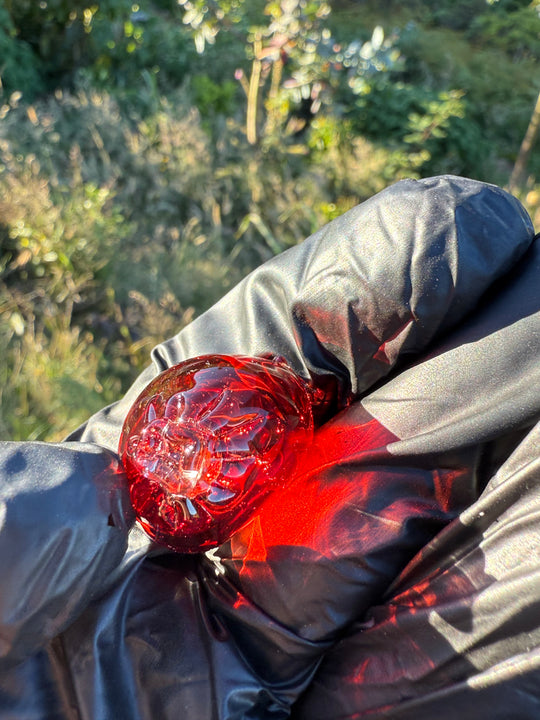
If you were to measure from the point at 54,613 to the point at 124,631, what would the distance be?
17cm

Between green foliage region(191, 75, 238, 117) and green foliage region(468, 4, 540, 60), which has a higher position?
green foliage region(191, 75, 238, 117)

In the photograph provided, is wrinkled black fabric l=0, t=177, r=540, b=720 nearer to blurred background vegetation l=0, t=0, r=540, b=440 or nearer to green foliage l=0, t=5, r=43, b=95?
blurred background vegetation l=0, t=0, r=540, b=440

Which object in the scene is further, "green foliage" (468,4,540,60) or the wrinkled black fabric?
"green foliage" (468,4,540,60)

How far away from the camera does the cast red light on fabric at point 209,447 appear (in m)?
1.04

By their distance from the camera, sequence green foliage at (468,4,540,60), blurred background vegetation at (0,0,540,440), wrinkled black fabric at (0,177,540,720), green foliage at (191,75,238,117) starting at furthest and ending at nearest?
1. green foliage at (468,4,540,60)
2. green foliage at (191,75,238,117)
3. blurred background vegetation at (0,0,540,440)
4. wrinkled black fabric at (0,177,540,720)

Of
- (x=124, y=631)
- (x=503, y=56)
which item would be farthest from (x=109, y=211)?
(x=503, y=56)

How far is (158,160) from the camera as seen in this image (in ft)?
13.9

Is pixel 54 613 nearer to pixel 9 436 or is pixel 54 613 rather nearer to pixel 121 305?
pixel 9 436

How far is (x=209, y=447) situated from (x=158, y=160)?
3.59 m

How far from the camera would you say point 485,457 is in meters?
1.02

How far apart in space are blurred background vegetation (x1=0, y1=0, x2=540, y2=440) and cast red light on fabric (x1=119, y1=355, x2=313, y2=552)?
1614 mm

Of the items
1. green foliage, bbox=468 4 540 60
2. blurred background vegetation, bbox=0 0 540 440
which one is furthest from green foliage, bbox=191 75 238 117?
green foliage, bbox=468 4 540 60

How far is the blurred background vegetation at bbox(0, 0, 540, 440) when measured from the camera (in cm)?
310

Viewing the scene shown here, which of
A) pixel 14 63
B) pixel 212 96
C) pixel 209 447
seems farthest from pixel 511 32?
pixel 209 447
